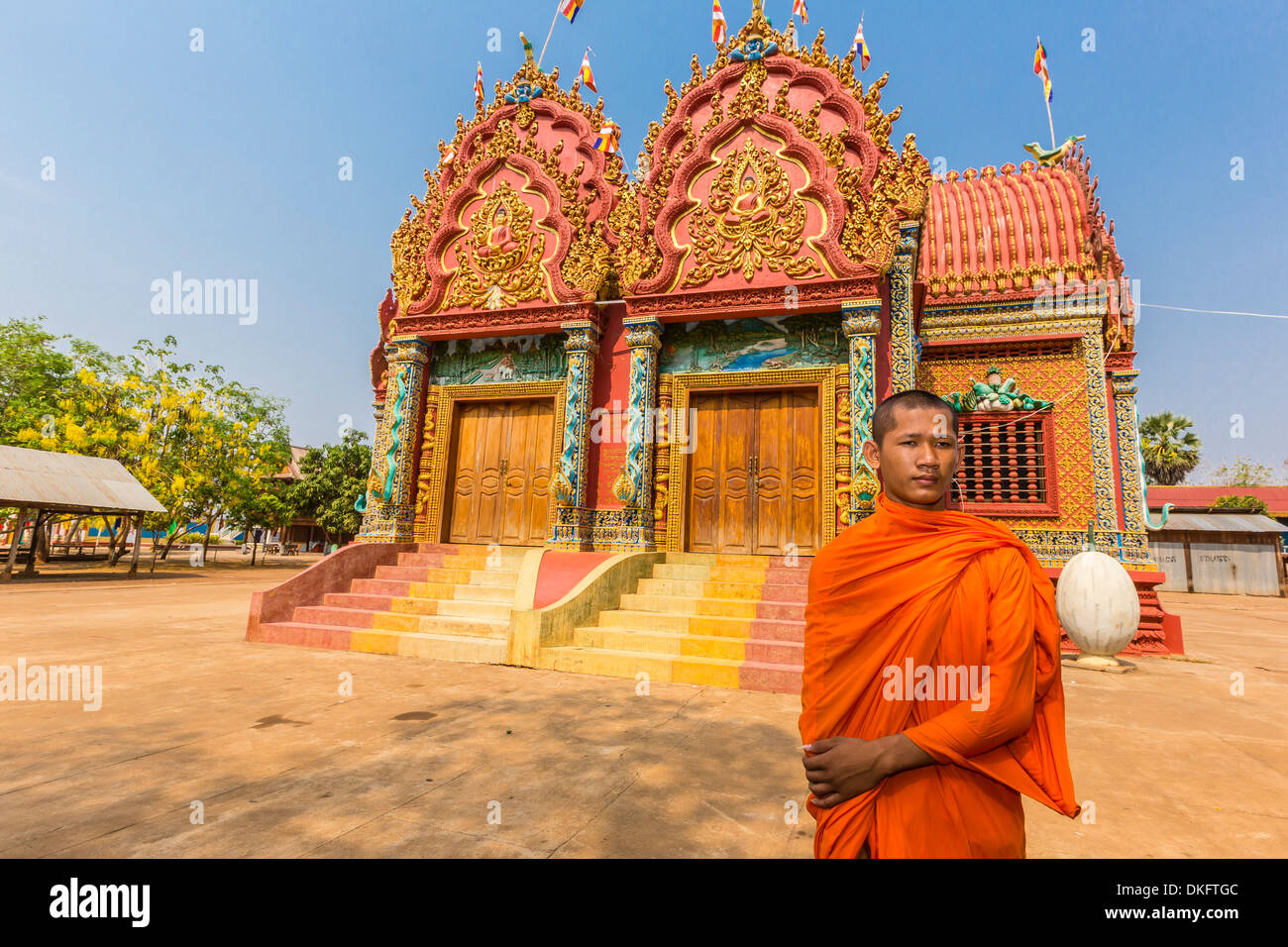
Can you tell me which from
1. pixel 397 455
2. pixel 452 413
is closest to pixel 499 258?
pixel 452 413

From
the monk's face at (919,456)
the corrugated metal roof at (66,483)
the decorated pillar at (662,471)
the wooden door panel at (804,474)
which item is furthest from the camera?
the corrugated metal roof at (66,483)

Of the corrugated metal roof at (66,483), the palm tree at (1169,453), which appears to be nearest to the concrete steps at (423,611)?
the corrugated metal roof at (66,483)

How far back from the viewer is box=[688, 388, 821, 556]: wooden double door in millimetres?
9203

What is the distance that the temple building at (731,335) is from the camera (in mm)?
9234

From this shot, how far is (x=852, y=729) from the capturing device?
166 centimetres

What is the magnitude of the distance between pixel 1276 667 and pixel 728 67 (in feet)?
39.9

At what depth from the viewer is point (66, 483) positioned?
17.7 m

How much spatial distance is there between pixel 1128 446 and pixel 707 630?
30.3 ft

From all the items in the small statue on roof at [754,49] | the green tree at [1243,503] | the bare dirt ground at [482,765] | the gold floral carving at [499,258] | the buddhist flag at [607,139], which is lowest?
the bare dirt ground at [482,765]

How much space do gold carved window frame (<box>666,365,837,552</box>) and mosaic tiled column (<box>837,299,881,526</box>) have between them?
373 mm

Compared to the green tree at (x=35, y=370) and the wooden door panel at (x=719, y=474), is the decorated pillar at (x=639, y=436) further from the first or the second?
the green tree at (x=35, y=370)

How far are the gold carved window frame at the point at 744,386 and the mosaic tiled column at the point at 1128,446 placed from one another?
5.63m

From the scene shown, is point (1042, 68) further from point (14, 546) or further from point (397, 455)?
point (14, 546)
